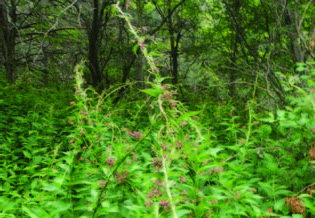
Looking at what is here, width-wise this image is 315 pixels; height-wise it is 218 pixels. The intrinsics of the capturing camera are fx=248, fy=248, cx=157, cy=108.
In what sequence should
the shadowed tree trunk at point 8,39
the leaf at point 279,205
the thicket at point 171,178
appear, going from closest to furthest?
the thicket at point 171,178
the leaf at point 279,205
the shadowed tree trunk at point 8,39

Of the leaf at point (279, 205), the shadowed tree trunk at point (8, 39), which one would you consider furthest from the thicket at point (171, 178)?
the shadowed tree trunk at point (8, 39)

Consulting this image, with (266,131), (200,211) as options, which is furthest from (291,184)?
(200,211)

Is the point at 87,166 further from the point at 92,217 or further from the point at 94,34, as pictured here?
the point at 94,34

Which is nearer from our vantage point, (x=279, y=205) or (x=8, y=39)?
(x=279, y=205)

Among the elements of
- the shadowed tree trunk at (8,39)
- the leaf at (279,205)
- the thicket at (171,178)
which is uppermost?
the shadowed tree trunk at (8,39)

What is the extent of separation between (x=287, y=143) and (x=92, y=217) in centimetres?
166

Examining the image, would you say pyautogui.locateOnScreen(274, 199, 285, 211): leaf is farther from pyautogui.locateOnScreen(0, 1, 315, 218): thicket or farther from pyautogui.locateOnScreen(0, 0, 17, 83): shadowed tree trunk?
pyautogui.locateOnScreen(0, 0, 17, 83): shadowed tree trunk

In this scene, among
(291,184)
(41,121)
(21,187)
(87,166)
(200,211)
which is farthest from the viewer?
(41,121)

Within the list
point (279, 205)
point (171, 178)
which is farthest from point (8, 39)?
point (279, 205)

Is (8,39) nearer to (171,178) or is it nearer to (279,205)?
(171,178)

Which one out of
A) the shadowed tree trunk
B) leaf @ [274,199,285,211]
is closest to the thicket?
leaf @ [274,199,285,211]

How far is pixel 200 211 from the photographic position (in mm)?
1319

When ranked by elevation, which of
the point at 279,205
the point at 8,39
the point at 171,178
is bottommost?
the point at 279,205

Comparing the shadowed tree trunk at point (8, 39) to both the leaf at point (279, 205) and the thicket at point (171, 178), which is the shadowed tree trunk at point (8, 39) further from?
the leaf at point (279, 205)
